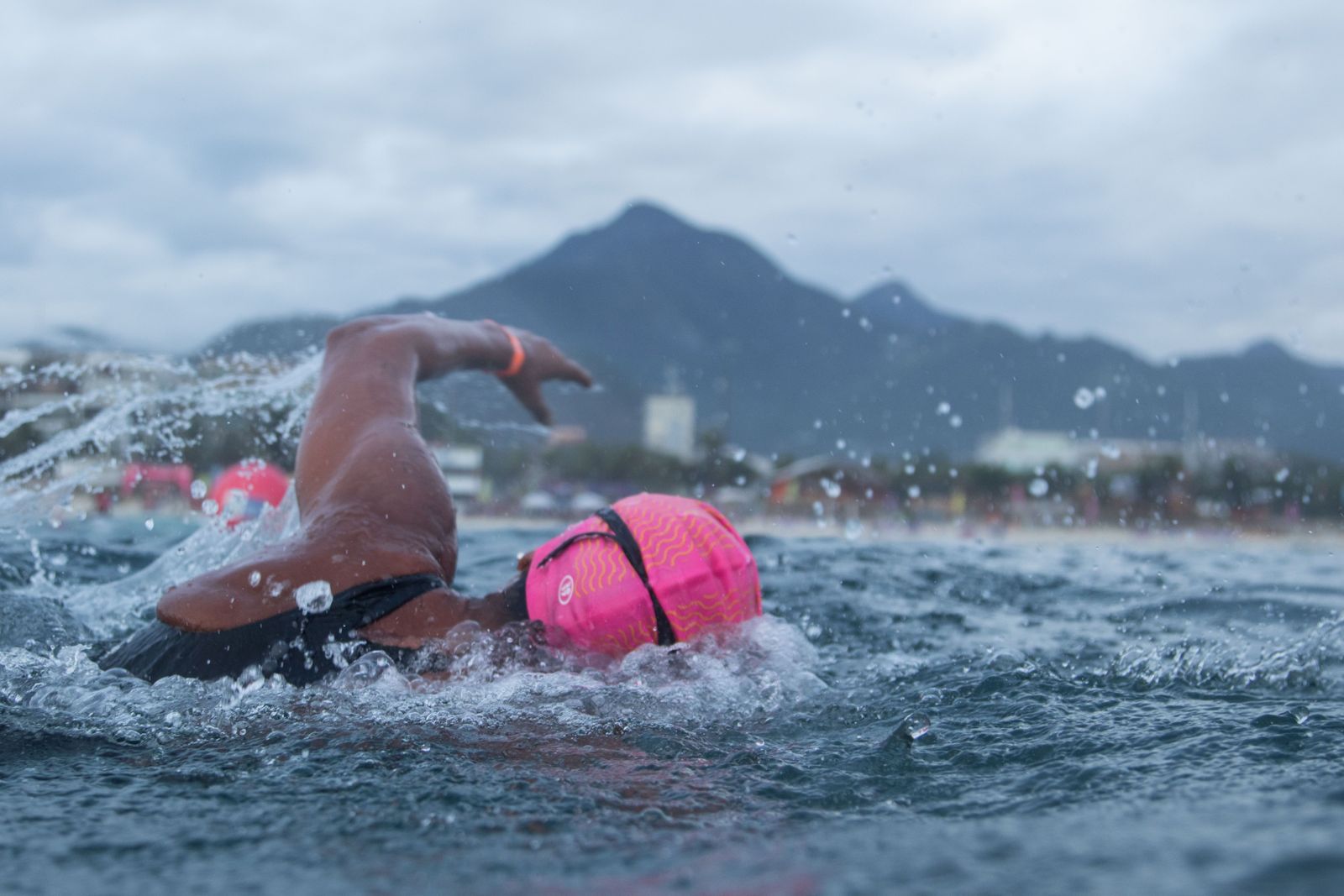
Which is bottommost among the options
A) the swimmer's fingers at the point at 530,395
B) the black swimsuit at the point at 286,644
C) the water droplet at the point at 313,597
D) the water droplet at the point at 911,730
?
the water droplet at the point at 911,730

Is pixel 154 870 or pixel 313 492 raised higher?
pixel 313 492

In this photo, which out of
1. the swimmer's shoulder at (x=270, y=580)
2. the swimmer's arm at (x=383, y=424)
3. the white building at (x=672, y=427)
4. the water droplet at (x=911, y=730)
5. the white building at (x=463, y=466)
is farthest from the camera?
the white building at (x=672, y=427)

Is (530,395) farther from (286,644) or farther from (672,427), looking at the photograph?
(672,427)

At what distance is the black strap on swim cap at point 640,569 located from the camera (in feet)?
9.27

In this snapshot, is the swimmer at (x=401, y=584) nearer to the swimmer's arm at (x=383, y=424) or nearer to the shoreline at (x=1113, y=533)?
the swimmer's arm at (x=383, y=424)

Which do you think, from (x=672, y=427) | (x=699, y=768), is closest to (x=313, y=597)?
(x=699, y=768)

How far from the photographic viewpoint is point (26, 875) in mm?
1513

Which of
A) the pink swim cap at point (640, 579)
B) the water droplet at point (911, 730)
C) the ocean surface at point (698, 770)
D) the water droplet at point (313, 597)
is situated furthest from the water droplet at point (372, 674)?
the water droplet at point (911, 730)

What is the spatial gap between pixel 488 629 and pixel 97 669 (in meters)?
1.13

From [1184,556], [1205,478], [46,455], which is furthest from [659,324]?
[46,455]

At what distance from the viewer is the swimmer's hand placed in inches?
175

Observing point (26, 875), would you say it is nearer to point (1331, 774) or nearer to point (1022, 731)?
point (1022, 731)

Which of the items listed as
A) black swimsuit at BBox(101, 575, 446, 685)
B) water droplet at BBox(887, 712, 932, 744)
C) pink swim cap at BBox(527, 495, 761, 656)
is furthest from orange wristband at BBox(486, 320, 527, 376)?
water droplet at BBox(887, 712, 932, 744)

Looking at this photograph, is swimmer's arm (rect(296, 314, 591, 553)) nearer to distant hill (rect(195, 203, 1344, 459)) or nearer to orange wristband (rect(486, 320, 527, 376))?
orange wristband (rect(486, 320, 527, 376))
